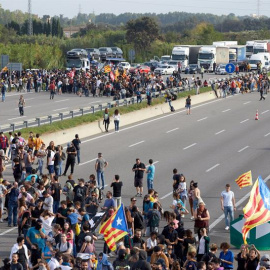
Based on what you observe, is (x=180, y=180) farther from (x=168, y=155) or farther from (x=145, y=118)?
(x=145, y=118)

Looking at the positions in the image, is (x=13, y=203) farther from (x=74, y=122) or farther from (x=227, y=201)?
(x=74, y=122)

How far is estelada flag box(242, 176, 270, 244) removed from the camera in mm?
19469

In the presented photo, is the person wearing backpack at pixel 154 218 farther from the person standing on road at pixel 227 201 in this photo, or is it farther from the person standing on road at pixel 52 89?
the person standing on road at pixel 52 89

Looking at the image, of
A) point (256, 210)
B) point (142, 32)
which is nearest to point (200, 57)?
point (142, 32)

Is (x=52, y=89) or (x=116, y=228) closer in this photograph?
(x=116, y=228)

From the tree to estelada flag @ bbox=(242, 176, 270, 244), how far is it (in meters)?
111

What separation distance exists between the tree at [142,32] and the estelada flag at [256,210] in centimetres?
11081

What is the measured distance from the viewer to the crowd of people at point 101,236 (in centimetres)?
1708

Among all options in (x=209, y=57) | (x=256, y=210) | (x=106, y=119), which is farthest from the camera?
(x=209, y=57)

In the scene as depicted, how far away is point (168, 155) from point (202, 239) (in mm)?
19931

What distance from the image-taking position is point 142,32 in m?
134

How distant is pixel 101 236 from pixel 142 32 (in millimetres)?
111660

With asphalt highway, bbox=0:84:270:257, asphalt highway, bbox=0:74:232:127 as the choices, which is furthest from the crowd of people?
asphalt highway, bbox=0:74:232:127

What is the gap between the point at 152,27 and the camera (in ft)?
440
